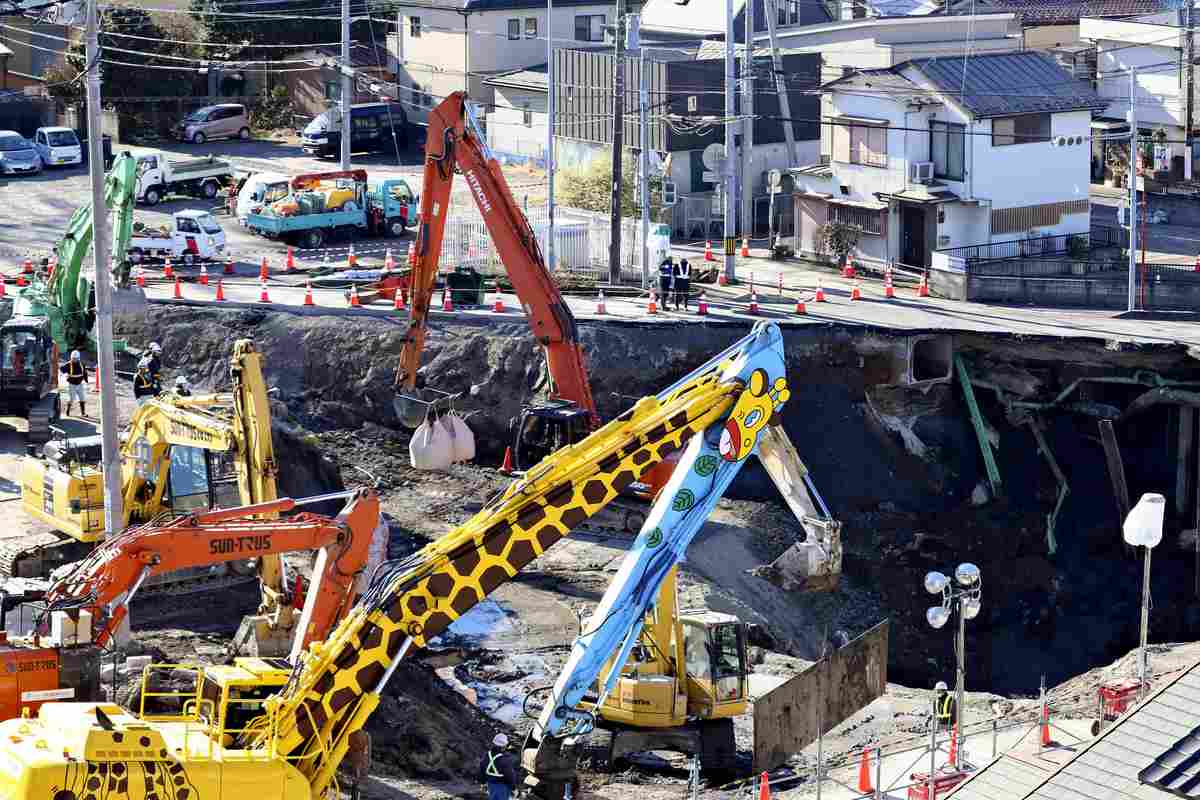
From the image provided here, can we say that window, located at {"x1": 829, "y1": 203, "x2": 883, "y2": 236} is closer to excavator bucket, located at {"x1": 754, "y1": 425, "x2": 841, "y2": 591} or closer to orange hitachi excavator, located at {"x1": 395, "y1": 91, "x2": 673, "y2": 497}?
orange hitachi excavator, located at {"x1": 395, "y1": 91, "x2": 673, "y2": 497}

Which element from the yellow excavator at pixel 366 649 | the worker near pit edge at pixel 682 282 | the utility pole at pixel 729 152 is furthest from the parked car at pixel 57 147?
the yellow excavator at pixel 366 649

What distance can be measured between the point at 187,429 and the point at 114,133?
143 feet

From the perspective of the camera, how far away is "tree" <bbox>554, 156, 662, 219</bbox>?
206ft

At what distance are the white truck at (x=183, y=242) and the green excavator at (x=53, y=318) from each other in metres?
5.39

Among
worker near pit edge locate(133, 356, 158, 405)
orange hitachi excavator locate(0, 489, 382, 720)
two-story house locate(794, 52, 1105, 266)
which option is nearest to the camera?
orange hitachi excavator locate(0, 489, 382, 720)

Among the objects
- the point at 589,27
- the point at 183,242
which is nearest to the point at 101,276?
the point at 183,242

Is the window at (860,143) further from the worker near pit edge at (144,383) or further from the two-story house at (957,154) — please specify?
the worker near pit edge at (144,383)

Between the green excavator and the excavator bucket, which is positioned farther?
the green excavator

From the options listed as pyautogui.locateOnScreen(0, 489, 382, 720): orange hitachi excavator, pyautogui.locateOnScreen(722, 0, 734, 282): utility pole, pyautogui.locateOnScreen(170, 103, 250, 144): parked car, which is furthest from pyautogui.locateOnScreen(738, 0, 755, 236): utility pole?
pyautogui.locateOnScreen(0, 489, 382, 720): orange hitachi excavator

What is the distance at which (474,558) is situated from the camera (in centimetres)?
2744

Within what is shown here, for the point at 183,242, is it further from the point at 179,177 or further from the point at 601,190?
the point at 601,190

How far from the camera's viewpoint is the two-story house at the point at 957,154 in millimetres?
57531

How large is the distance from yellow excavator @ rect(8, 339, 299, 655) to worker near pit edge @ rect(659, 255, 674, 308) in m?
15.7

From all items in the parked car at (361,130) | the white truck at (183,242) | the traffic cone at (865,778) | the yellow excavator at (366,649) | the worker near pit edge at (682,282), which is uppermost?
the parked car at (361,130)
